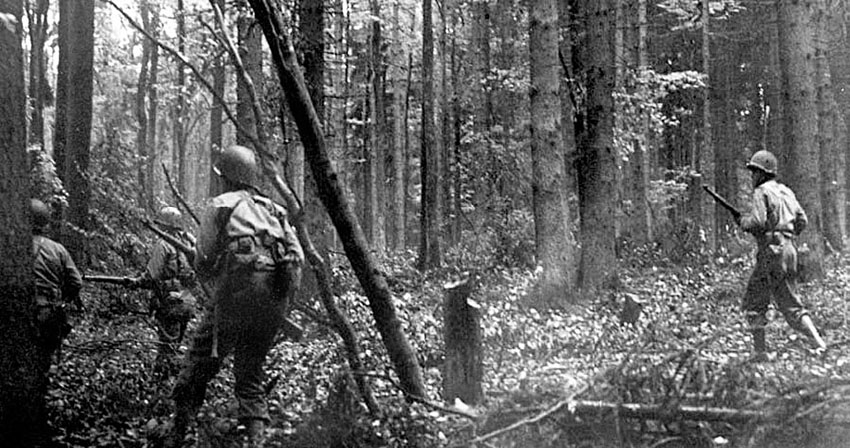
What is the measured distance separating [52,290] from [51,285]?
45 millimetres

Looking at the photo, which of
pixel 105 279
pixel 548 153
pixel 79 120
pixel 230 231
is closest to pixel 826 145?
pixel 548 153

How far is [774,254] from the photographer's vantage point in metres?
9.49

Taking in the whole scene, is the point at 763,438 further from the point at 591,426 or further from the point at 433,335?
the point at 433,335

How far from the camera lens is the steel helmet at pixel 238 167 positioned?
6.36 m

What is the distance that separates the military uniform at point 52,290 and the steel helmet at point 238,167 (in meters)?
2.32

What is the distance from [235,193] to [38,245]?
2740 mm

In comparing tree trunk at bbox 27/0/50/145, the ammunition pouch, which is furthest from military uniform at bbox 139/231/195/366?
tree trunk at bbox 27/0/50/145

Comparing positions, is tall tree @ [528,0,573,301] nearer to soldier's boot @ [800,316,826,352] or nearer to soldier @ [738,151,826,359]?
soldier @ [738,151,826,359]

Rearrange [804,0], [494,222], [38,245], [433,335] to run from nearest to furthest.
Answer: [38,245], [433,335], [804,0], [494,222]

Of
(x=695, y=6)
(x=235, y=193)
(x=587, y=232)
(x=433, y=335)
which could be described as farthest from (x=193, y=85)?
(x=235, y=193)

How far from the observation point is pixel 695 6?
2527 centimetres

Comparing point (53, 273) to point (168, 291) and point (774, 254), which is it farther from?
point (774, 254)

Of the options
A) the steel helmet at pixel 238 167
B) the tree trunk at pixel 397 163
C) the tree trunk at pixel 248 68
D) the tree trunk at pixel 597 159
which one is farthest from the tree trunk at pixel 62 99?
the steel helmet at pixel 238 167

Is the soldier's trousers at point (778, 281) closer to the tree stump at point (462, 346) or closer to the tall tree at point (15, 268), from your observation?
the tree stump at point (462, 346)
